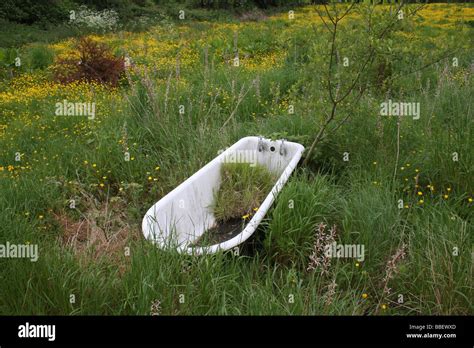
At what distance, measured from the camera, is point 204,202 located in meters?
3.73

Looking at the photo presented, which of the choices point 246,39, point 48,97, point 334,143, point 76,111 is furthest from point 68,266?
point 246,39

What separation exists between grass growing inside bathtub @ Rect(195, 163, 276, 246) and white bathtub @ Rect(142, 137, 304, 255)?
0.06m

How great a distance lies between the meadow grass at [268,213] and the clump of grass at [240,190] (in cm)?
38
